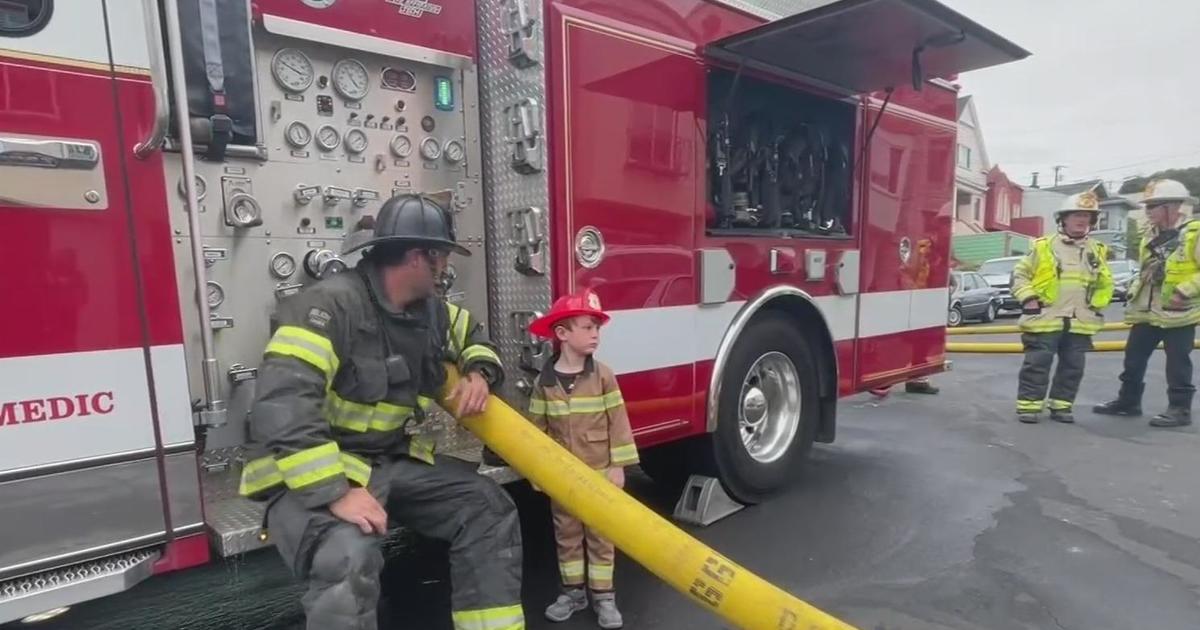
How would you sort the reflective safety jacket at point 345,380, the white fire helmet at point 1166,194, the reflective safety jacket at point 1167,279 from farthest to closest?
the white fire helmet at point 1166,194, the reflective safety jacket at point 1167,279, the reflective safety jacket at point 345,380

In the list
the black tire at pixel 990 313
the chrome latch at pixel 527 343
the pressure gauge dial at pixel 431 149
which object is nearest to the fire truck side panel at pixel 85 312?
the pressure gauge dial at pixel 431 149

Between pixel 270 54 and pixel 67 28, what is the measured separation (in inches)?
27.5

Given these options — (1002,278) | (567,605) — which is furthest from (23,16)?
(1002,278)

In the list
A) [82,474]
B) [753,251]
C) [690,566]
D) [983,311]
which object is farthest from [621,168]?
[983,311]

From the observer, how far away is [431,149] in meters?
3.07

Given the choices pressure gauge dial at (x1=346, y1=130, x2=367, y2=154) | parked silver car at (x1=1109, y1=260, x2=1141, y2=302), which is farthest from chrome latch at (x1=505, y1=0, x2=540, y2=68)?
parked silver car at (x1=1109, y1=260, x2=1141, y2=302)

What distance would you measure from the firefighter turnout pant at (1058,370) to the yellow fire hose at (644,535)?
5.10m

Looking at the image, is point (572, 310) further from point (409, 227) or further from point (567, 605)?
point (567, 605)

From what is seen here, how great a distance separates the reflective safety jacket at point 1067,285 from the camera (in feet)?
20.5

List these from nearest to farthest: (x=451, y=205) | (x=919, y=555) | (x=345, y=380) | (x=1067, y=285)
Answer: (x=345, y=380)
(x=451, y=205)
(x=919, y=555)
(x=1067, y=285)

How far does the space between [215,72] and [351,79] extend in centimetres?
57

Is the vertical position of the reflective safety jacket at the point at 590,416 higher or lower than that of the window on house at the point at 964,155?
lower

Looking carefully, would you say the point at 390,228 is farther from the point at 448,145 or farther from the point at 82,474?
the point at 82,474

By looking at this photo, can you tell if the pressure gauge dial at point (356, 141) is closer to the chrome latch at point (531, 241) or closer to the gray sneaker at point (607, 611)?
the chrome latch at point (531, 241)
